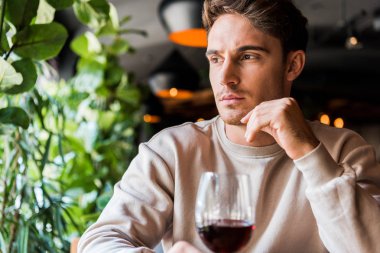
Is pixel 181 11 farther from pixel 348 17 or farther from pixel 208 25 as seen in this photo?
pixel 348 17

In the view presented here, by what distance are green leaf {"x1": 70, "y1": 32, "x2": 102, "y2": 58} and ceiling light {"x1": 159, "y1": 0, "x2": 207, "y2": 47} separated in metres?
0.68

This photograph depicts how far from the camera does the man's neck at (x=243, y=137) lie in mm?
1718

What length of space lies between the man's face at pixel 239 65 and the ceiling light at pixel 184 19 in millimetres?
2483

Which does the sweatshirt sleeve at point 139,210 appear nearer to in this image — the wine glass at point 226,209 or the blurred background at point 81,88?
the blurred background at point 81,88

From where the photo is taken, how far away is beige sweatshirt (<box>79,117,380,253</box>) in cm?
136

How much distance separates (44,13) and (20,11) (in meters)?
0.18

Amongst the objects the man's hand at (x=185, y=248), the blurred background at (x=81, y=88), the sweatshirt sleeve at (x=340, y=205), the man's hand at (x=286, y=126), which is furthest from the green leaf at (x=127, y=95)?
the man's hand at (x=185, y=248)

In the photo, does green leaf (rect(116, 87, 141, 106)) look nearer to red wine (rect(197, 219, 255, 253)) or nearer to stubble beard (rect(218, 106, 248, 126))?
stubble beard (rect(218, 106, 248, 126))

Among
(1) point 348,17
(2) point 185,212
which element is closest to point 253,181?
(2) point 185,212

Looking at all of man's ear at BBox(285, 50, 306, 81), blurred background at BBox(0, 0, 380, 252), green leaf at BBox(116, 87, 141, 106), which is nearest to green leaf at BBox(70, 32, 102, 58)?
blurred background at BBox(0, 0, 380, 252)

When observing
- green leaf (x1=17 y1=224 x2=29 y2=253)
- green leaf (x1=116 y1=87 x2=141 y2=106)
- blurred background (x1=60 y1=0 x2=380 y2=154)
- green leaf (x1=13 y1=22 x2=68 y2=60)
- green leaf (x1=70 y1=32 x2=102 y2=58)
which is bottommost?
blurred background (x1=60 y1=0 x2=380 y2=154)

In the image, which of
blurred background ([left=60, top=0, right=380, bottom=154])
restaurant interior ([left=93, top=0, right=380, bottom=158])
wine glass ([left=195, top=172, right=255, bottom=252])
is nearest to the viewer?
wine glass ([left=195, top=172, right=255, bottom=252])

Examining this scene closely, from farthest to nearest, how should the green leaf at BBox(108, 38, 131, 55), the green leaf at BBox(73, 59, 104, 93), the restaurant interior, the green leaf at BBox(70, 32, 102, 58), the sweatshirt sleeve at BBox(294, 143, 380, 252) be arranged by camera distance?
the restaurant interior
the green leaf at BBox(108, 38, 131, 55)
the green leaf at BBox(73, 59, 104, 93)
the green leaf at BBox(70, 32, 102, 58)
the sweatshirt sleeve at BBox(294, 143, 380, 252)

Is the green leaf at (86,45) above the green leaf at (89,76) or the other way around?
above
